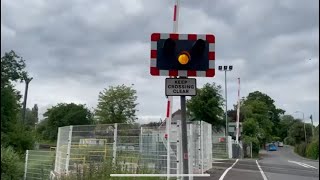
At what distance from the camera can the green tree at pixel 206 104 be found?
4494 centimetres

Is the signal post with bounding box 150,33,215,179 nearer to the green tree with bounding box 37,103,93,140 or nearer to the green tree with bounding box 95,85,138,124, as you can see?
the green tree with bounding box 95,85,138,124

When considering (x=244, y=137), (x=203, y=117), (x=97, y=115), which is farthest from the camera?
(x=97, y=115)

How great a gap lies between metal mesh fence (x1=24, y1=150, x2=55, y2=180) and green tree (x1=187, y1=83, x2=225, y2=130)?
24.9 metres

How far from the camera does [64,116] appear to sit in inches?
3595

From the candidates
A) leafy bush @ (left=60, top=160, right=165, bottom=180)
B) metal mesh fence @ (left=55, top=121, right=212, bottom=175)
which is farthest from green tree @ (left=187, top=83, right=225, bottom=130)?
leafy bush @ (left=60, top=160, right=165, bottom=180)

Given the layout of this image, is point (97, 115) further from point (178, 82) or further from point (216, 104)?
point (178, 82)

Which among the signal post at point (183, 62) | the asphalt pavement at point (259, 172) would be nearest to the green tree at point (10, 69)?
the signal post at point (183, 62)

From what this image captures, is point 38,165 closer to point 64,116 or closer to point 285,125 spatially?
point 64,116

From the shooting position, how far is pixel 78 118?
88438 millimetres

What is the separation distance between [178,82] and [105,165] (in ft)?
17.6

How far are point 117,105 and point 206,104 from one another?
1265 inches

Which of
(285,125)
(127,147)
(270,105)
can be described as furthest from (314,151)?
(285,125)

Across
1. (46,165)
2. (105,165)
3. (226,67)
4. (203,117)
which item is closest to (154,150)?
(105,165)

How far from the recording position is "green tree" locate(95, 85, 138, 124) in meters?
72.1
